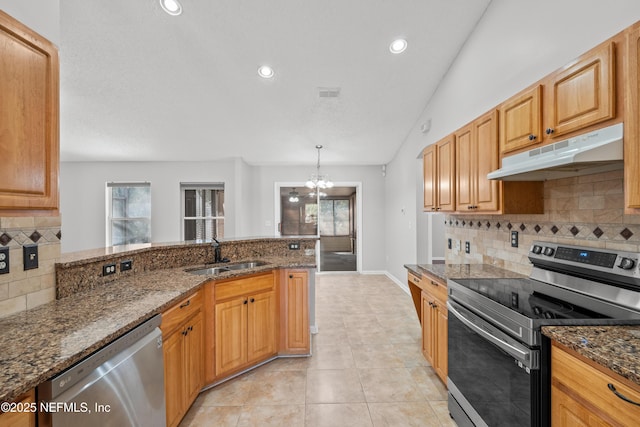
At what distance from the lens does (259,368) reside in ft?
7.84

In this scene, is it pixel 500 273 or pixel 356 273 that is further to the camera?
pixel 356 273

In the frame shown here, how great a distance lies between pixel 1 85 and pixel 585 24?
290 centimetres

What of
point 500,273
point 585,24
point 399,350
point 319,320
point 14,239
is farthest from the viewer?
point 319,320

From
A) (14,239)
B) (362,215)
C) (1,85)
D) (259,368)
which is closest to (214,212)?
(362,215)

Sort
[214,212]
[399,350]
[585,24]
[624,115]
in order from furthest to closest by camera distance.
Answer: [214,212] < [399,350] < [585,24] < [624,115]

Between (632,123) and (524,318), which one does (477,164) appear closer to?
(632,123)

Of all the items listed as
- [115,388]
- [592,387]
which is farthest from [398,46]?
[115,388]

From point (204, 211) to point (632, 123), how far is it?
6.01 metres

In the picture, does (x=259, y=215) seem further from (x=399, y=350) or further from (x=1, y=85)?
(x=1, y=85)

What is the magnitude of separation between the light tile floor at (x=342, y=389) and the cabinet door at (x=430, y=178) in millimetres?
1480

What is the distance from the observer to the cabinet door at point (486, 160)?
1957 millimetres

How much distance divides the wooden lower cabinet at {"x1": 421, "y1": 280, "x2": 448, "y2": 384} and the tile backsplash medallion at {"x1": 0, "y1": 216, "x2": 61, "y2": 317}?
97.5 inches

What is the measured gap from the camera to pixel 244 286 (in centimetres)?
Result: 223

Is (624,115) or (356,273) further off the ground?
(624,115)
